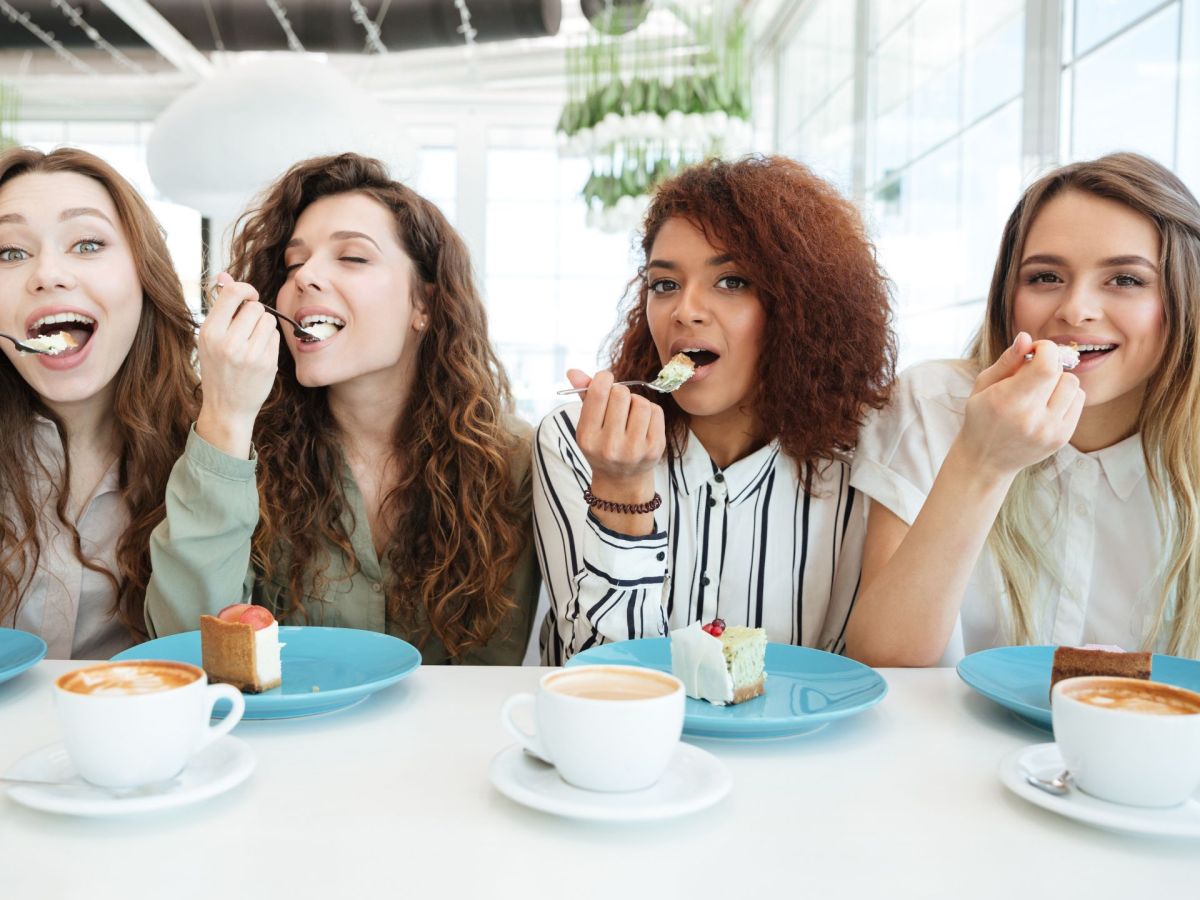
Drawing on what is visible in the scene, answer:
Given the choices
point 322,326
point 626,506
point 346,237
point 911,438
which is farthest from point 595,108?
point 626,506

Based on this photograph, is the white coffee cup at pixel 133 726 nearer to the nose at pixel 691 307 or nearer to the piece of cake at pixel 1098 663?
the piece of cake at pixel 1098 663

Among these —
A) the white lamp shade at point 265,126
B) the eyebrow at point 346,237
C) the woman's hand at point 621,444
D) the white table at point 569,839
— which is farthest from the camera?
the white lamp shade at point 265,126

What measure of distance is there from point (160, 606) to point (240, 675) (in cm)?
44

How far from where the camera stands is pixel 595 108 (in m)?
4.19

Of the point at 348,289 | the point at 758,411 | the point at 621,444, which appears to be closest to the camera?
the point at 621,444

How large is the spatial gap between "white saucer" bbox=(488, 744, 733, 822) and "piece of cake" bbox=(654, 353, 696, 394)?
699 millimetres

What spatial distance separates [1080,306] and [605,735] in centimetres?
105

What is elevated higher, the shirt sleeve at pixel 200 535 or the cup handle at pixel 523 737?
the shirt sleeve at pixel 200 535

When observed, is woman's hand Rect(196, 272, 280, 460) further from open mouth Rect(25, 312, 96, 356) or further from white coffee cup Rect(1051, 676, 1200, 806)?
white coffee cup Rect(1051, 676, 1200, 806)

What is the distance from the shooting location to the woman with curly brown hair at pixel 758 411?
154 centimetres

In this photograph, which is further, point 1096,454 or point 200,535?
point 1096,454

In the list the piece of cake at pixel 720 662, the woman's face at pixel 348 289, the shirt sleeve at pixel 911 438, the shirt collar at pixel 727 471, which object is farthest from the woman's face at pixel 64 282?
the shirt sleeve at pixel 911 438

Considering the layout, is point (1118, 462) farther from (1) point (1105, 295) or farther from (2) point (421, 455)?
(2) point (421, 455)

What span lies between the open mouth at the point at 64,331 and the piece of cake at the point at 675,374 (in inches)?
35.9
